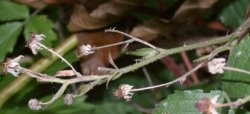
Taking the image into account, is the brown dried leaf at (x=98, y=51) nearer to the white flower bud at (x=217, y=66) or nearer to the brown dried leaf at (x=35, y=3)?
the brown dried leaf at (x=35, y=3)

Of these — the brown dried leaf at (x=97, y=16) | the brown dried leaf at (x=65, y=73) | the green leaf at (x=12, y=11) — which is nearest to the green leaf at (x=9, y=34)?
the green leaf at (x=12, y=11)

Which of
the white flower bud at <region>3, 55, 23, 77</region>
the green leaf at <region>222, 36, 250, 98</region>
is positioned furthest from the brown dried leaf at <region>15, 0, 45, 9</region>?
the green leaf at <region>222, 36, 250, 98</region>

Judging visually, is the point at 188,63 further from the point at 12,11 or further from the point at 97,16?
the point at 12,11

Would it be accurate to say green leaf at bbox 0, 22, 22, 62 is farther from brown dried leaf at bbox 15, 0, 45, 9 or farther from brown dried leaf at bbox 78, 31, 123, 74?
brown dried leaf at bbox 78, 31, 123, 74

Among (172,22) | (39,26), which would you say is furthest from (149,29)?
(39,26)

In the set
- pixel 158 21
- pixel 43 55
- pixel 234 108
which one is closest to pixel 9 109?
pixel 43 55
